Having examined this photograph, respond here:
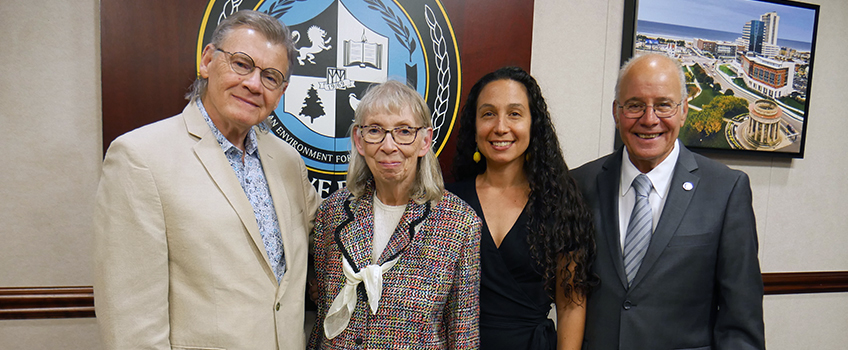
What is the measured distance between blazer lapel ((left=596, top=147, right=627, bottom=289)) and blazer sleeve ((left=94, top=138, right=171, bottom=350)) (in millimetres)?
1542

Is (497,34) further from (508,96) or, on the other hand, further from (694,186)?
(694,186)

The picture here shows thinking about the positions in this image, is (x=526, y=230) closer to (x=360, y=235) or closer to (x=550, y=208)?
(x=550, y=208)

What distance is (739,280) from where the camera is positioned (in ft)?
4.87

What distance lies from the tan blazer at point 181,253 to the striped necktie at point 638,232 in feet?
4.15

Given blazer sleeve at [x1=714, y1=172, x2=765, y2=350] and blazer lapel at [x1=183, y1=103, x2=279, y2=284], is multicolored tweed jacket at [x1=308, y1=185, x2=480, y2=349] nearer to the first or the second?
blazer lapel at [x1=183, y1=103, x2=279, y2=284]

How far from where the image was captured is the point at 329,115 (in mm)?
1962

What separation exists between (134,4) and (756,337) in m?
2.77

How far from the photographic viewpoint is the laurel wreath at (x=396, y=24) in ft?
6.45

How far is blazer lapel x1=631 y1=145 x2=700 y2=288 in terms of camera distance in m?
1.51

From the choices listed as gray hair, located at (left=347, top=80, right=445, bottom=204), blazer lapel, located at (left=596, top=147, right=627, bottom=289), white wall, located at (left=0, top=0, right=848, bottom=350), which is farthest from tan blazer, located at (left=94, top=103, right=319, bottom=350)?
blazer lapel, located at (left=596, top=147, right=627, bottom=289)

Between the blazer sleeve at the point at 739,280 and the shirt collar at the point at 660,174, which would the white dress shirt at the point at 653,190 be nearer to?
the shirt collar at the point at 660,174

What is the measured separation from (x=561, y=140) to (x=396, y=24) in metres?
1.10

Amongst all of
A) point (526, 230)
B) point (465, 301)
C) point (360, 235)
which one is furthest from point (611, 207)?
point (360, 235)

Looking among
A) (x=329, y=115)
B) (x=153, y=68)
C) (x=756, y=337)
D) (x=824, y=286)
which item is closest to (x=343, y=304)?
(x=329, y=115)
